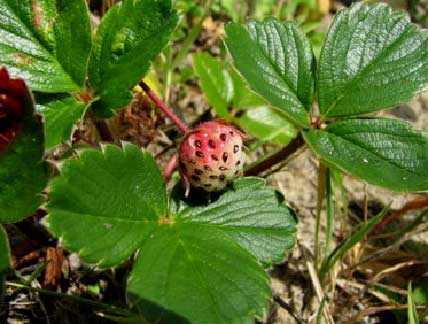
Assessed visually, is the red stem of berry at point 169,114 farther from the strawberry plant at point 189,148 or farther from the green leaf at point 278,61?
the green leaf at point 278,61

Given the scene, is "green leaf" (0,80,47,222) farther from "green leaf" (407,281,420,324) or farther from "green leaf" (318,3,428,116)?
"green leaf" (407,281,420,324)

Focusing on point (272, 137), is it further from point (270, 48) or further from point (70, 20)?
point (70, 20)

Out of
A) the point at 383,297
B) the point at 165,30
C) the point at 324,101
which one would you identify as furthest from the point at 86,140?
the point at 383,297

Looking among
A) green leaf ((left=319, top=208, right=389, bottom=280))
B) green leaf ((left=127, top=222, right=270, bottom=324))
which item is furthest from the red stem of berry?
green leaf ((left=319, top=208, right=389, bottom=280))

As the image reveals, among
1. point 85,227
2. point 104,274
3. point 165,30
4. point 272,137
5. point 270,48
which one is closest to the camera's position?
point 85,227

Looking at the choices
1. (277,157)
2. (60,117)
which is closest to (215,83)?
(277,157)

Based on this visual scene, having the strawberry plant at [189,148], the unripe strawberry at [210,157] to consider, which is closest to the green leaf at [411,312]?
the strawberry plant at [189,148]
